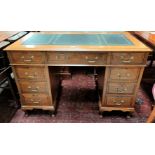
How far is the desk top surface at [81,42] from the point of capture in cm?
121

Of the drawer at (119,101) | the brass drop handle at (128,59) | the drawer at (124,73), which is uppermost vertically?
the brass drop handle at (128,59)

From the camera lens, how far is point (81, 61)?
1.27 metres

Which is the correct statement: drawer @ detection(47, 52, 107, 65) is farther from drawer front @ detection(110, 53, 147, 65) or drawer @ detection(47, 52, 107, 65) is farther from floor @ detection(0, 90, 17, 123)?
floor @ detection(0, 90, 17, 123)

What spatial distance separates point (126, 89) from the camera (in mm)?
1416

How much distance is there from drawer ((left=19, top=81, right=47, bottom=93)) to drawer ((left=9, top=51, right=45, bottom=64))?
240mm

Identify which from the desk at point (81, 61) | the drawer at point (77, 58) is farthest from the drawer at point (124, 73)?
the drawer at point (77, 58)

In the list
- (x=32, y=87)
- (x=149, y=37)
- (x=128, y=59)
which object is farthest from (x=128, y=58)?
(x=32, y=87)

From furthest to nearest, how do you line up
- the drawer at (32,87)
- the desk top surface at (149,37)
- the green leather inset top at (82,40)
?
the desk top surface at (149,37), the drawer at (32,87), the green leather inset top at (82,40)

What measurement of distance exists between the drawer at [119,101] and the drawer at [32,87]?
681 millimetres

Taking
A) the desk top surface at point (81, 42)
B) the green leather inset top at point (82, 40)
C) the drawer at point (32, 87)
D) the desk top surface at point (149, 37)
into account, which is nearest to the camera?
the desk top surface at point (81, 42)

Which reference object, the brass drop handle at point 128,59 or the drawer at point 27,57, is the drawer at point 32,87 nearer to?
the drawer at point 27,57

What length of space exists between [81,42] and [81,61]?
0.20 meters

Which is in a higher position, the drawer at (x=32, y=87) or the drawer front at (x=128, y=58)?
the drawer front at (x=128, y=58)

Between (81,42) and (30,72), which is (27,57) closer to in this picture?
(30,72)
